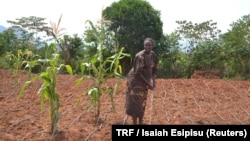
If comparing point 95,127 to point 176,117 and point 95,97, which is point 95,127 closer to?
point 95,97

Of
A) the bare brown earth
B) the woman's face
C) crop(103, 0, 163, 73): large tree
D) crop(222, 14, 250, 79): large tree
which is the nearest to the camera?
the bare brown earth

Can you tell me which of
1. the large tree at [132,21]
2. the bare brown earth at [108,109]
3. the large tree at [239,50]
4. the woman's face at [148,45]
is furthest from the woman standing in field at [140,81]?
the large tree at [132,21]

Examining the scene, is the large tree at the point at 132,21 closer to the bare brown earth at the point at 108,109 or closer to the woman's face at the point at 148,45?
the bare brown earth at the point at 108,109

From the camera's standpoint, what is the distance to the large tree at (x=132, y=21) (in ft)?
32.5

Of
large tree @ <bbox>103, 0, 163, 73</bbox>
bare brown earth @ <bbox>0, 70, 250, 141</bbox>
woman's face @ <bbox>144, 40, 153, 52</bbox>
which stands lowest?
bare brown earth @ <bbox>0, 70, 250, 141</bbox>

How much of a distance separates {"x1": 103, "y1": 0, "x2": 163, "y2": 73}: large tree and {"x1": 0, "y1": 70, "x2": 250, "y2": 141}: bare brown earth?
2591mm

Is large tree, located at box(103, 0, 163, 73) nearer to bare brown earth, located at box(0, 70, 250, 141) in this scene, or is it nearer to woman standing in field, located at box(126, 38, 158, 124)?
bare brown earth, located at box(0, 70, 250, 141)

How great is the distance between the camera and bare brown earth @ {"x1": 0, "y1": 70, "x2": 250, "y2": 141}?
3803 mm

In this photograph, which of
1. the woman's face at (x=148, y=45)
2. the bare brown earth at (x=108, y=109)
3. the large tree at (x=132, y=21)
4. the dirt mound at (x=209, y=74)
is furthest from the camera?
the large tree at (x=132, y=21)

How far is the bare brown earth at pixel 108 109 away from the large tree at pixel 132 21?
259 cm

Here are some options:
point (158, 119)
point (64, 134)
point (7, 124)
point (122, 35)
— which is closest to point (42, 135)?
point (64, 134)

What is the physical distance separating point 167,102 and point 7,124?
2630mm

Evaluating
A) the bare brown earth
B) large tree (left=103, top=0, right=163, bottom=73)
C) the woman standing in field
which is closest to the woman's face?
the woman standing in field

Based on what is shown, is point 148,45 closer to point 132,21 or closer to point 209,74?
point 209,74
